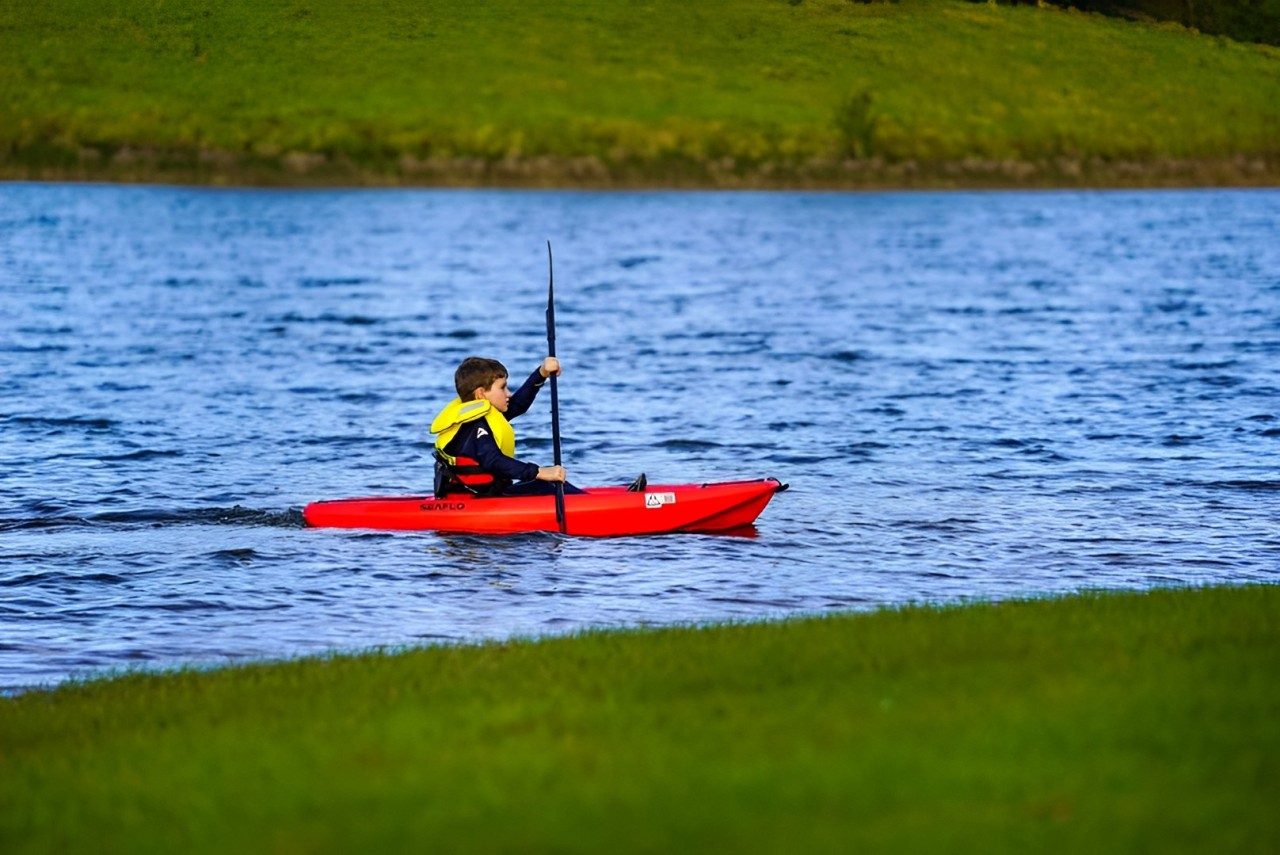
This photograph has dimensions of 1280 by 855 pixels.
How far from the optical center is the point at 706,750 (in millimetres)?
7023

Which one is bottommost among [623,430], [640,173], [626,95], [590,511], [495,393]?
[623,430]

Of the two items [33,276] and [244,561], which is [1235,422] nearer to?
[244,561]

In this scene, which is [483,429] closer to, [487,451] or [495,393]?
[487,451]

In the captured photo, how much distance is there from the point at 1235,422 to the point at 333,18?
329ft

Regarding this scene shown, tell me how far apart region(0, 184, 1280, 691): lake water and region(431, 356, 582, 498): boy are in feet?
2.47

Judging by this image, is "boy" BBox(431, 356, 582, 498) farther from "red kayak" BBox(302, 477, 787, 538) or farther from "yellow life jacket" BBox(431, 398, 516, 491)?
"red kayak" BBox(302, 477, 787, 538)

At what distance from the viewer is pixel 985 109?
11388cm

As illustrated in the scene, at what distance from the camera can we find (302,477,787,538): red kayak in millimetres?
16094

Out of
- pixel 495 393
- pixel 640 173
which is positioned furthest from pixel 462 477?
pixel 640 173

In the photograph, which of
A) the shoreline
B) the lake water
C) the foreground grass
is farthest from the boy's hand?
the shoreline

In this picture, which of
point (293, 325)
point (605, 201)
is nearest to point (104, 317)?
point (293, 325)

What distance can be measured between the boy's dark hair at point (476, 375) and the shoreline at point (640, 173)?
315 feet

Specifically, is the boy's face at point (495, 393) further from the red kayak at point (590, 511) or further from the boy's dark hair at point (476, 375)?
the red kayak at point (590, 511)

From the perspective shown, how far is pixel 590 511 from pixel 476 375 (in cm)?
179
